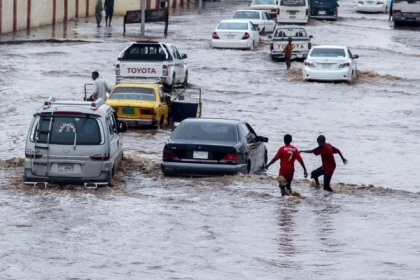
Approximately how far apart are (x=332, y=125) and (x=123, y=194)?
14223 mm

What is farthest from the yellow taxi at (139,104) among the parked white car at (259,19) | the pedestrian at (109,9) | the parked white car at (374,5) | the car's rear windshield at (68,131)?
the parked white car at (374,5)

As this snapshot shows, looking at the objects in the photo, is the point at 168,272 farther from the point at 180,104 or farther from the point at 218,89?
the point at 218,89

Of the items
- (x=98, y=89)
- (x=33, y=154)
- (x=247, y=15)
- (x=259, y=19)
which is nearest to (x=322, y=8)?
(x=247, y=15)

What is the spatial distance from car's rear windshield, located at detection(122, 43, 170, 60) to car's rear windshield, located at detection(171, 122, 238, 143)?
1472 centimetres

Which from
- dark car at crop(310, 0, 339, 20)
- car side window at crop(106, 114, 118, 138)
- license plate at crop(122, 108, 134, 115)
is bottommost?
dark car at crop(310, 0, 339, 20)

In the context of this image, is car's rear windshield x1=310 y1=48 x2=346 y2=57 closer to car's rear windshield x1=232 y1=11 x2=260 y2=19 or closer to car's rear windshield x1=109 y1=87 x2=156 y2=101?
car's rear windshield x1=109 y1=87 x2=156 y2=101

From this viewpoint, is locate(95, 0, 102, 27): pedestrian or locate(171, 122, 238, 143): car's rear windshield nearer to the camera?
locate(171, 122, 238, 143): car's rear windshield

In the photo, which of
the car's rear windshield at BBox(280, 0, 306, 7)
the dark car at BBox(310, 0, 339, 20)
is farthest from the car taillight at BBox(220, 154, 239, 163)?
the dark car at BBox(310, 0, 339, 20)

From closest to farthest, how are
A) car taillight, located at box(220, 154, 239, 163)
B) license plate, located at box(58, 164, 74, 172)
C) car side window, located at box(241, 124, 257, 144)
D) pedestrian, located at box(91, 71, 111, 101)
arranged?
license plate, located at box(58, 164, 74, 172)
car taillight, located at box(220, 154, 239, 163)
car side window, located at box(241, 124, 257, 144)
pedestrian, located at box(91, 71, 111, 101)

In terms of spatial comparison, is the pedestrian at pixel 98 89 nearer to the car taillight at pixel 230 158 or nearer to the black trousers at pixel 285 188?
the car taillight at pixel 230 158

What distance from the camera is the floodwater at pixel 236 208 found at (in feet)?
62.4

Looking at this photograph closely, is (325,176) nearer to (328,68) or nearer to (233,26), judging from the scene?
(328,68)

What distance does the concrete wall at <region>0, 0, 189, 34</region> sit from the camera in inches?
2314

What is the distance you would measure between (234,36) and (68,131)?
108 feet
